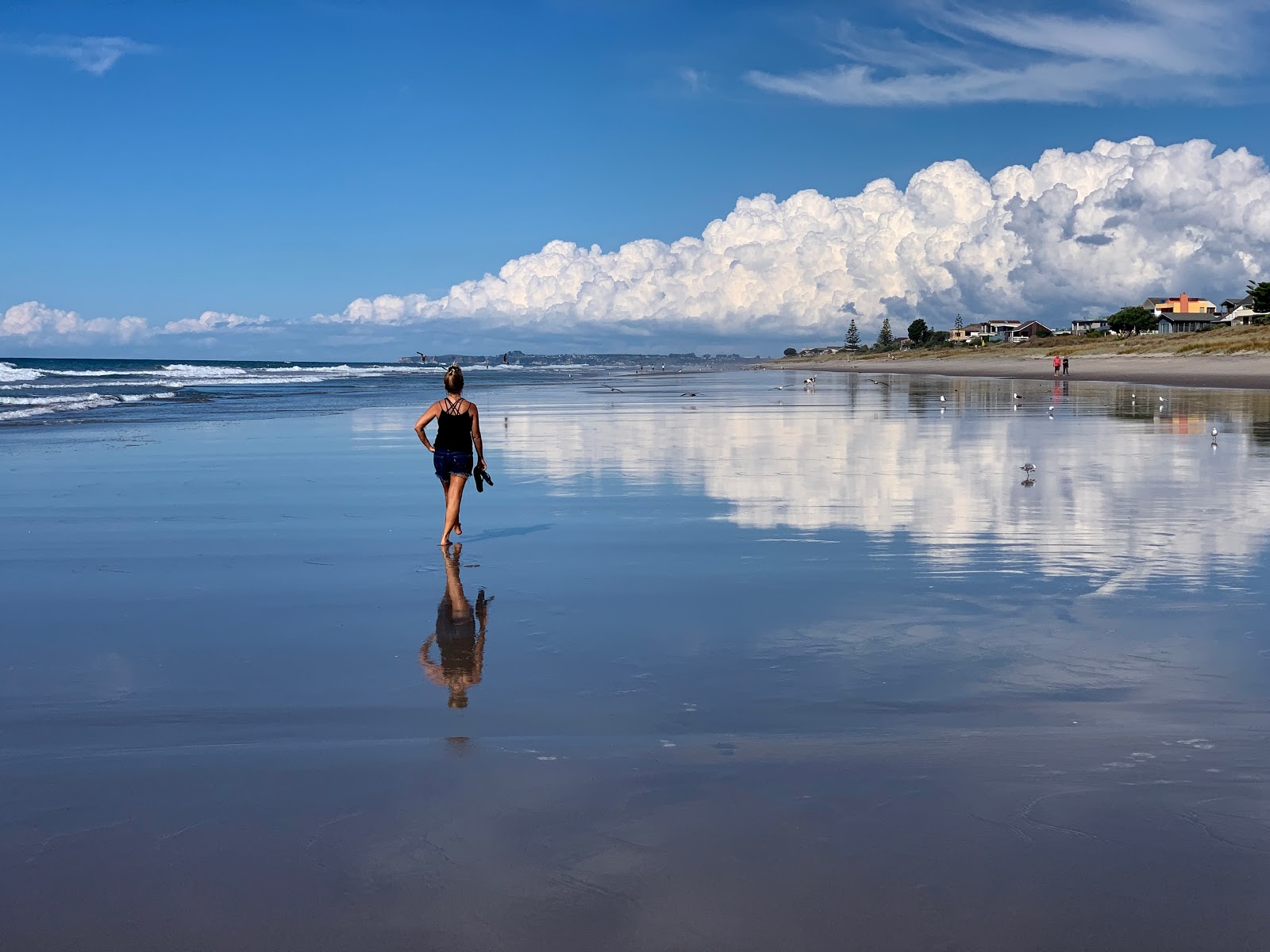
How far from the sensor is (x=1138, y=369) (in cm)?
6875

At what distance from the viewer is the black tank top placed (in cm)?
1145

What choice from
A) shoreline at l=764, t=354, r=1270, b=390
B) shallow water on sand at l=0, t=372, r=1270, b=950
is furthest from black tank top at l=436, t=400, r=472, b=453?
shoreline at l=764, t=354, r=1270, b=390

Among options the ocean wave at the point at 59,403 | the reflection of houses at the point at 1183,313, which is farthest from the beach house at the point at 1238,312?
the ocean wave at the point at 59,403

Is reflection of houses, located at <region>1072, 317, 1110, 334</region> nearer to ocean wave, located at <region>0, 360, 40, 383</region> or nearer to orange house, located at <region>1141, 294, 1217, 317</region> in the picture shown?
orange house, located at <region>1141, 294, 1217, 317</region>

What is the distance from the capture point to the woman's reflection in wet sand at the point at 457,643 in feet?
20.6

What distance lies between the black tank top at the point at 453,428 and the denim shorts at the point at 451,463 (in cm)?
5

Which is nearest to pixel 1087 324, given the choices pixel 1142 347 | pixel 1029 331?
pixel 1029 331

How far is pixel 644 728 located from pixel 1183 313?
542 feet

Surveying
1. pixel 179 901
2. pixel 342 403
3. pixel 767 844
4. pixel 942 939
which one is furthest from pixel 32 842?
pixel 342 403

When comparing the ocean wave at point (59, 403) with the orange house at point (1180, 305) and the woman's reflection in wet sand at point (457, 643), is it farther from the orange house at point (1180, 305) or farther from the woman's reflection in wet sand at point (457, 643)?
the orange house at point (1180, 305)

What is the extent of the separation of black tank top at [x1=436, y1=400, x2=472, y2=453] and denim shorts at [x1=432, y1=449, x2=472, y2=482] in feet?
0.15

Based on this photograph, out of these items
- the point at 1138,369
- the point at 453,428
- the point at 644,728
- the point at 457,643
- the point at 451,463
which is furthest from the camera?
the point at 1138,369

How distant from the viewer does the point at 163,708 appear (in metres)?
5.88

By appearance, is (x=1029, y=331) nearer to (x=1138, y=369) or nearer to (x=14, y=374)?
(x=1138, y=369)
